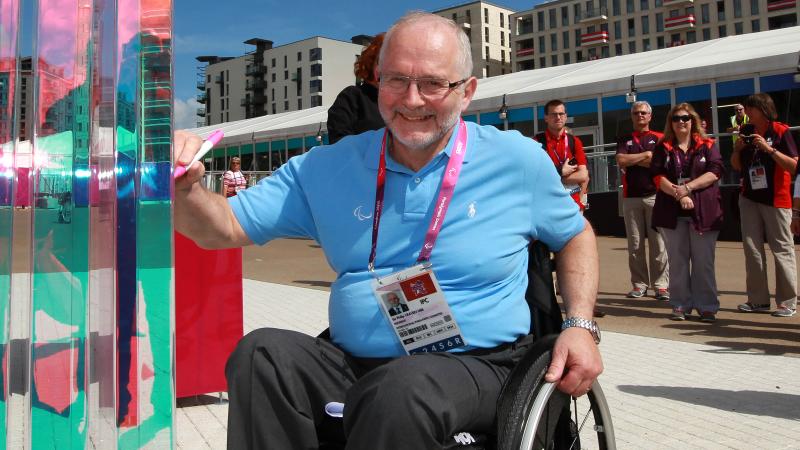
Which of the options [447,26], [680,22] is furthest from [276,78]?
[447,26]

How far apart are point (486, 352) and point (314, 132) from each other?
2840cm

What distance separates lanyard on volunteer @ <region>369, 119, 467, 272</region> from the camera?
2.03 metres

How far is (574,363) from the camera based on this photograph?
78.1 inches

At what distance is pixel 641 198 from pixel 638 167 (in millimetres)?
325

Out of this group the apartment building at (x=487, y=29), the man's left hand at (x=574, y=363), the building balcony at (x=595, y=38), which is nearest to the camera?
the man's left hand at (x=574, y=363)

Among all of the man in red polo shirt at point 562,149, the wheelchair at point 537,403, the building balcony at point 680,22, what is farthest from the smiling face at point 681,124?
the building balcony at point 680,22

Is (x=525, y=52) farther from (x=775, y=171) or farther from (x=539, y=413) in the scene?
(x=539, y=413)

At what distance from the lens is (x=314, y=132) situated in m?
29.9

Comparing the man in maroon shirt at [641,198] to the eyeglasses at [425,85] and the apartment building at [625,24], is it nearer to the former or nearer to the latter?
the eyeglasses at [425,85]

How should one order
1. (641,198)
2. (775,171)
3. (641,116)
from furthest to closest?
(641,198) < (641,116) < (775,171)

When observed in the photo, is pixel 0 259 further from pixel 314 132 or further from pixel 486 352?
pixel 314 132

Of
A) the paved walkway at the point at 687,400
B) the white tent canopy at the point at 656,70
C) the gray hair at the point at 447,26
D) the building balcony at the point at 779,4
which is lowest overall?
the paved walkway at the point at 687,400

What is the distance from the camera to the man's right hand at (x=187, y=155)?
172 centimetres

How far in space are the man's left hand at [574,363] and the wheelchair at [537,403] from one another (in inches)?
0.9
